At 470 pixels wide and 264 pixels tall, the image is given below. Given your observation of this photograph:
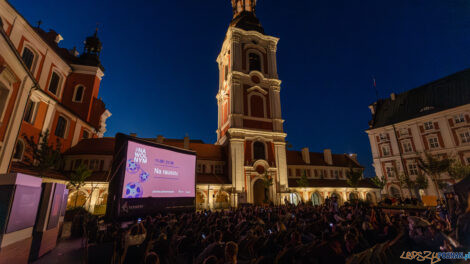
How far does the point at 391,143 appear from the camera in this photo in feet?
118

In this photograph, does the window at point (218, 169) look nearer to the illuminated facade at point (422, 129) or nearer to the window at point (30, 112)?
the window at point (30, 112)

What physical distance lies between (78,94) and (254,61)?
27596mm

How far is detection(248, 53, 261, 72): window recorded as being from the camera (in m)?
35.4

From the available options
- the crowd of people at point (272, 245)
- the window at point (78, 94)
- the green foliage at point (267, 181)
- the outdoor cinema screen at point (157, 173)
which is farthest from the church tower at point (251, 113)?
the window at point (78, 94)

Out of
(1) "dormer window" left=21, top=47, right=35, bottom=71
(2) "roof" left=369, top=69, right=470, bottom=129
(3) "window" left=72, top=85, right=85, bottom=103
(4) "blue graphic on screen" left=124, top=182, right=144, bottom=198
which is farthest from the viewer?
(2) "roof" left=369, top=69, right=470, bottom=129

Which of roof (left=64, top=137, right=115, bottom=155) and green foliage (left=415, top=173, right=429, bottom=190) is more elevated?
roof (left=64, top=137, right=115, bottom=155)

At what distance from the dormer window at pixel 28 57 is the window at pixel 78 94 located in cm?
718

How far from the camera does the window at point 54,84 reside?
2542cm

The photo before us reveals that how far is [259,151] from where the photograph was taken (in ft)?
101

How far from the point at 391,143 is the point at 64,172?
161 feet

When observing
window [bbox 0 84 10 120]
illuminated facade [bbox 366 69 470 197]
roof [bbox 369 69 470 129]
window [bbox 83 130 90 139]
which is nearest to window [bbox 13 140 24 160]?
window [bbox 83 130 90 139]

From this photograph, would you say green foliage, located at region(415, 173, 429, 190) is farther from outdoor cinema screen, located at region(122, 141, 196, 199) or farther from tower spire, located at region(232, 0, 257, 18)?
tower spire, located at region(232, 0, 257, 18)

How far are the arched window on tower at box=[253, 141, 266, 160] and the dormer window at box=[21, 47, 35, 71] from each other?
27642 mm

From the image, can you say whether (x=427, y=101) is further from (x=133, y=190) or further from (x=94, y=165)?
(x=94, y=165)
